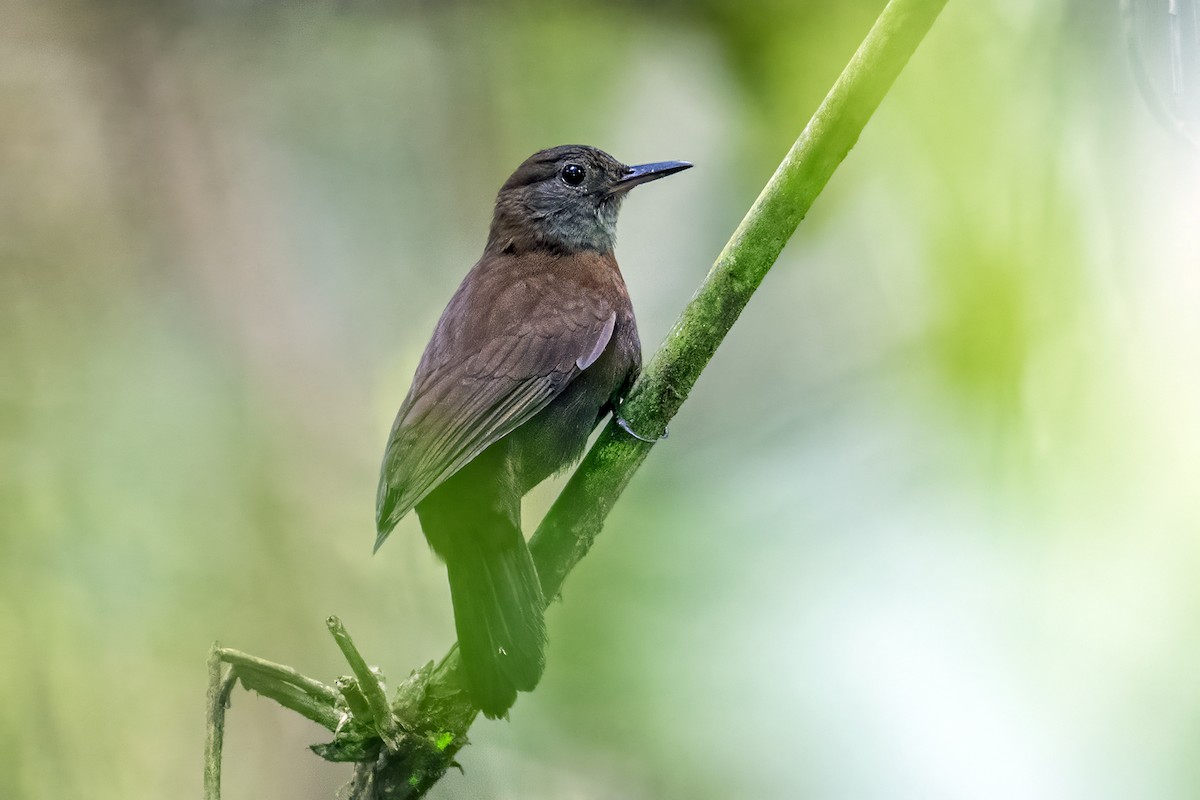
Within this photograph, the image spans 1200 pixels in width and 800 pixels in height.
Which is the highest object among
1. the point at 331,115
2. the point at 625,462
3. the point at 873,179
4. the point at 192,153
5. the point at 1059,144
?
the point at 1059,144

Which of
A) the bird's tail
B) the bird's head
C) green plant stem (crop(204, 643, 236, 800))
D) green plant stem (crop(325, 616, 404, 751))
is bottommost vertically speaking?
green plant stem (crop(204, 643, 236, 800))

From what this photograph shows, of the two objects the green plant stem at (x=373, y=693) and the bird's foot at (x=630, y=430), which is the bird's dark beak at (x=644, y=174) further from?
the green plant stem at (x=373, y=693)

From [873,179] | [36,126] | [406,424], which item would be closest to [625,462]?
[406,424]

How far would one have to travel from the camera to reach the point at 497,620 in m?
1.32

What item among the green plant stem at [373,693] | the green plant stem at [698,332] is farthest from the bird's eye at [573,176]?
the green plant stem at [373,693]

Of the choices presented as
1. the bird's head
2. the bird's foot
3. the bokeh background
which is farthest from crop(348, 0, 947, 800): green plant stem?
the bird's head

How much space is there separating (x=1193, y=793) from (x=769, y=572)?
0.71 m

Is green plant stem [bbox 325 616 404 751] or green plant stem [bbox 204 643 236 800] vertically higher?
green plant stem [bbox 325 616 404 751]

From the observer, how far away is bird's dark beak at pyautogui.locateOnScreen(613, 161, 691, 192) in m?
2.05

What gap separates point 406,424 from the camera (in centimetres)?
156

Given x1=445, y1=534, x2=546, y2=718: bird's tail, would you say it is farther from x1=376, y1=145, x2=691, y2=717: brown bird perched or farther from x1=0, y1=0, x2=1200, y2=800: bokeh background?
x1=0, y1=0, x2=1200, y2=800: bokeh background

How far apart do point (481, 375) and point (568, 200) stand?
622 millimetres

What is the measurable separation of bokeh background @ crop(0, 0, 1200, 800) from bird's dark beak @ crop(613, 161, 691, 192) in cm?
17

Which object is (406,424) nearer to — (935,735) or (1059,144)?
(935,735)
